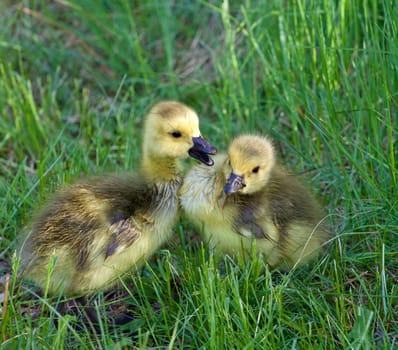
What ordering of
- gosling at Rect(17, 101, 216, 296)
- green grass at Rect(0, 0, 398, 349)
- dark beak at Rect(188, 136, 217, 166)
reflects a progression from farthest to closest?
dark beak at Rect(188, 136, 217, 166) < gosling at Rect(17, 101, 216, 296) < green grass at Rect(0, 0, 398, 349)

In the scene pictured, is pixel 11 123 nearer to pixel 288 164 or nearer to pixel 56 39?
pixel 56 39

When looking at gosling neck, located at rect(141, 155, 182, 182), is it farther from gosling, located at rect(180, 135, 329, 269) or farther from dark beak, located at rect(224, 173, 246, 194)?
dark beak, located at rect(224, 173, 246, 194)

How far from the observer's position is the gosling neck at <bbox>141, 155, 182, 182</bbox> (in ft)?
10.5

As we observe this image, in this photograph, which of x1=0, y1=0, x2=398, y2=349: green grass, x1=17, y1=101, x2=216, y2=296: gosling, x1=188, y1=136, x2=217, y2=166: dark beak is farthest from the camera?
x1=188, y1=136, x2=217, y2=166: dark beak

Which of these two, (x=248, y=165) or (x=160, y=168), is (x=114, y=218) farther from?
(x=248, y=165)

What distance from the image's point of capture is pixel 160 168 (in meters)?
3.21

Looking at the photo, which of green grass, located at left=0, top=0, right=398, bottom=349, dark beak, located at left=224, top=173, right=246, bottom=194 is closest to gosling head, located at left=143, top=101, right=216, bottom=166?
dark beak, located at left=224, top=173, right=246, bottom=194

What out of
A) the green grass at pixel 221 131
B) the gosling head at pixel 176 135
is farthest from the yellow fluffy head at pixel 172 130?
the green grass at pixel 221 131

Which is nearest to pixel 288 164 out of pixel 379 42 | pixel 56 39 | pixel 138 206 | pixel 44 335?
pixel 379 42

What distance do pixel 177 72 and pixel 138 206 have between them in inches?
76.7

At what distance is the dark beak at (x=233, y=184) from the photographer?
3014 mm

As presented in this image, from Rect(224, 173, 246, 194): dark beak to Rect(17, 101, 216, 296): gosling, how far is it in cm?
14

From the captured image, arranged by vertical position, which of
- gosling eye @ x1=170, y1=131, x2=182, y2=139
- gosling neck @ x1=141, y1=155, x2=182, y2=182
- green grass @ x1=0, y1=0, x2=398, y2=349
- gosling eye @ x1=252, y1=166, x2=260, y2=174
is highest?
gosling eye @ x1=170, y1=131, x2=182, y2=139

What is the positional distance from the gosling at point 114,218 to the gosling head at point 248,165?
0.10 m
